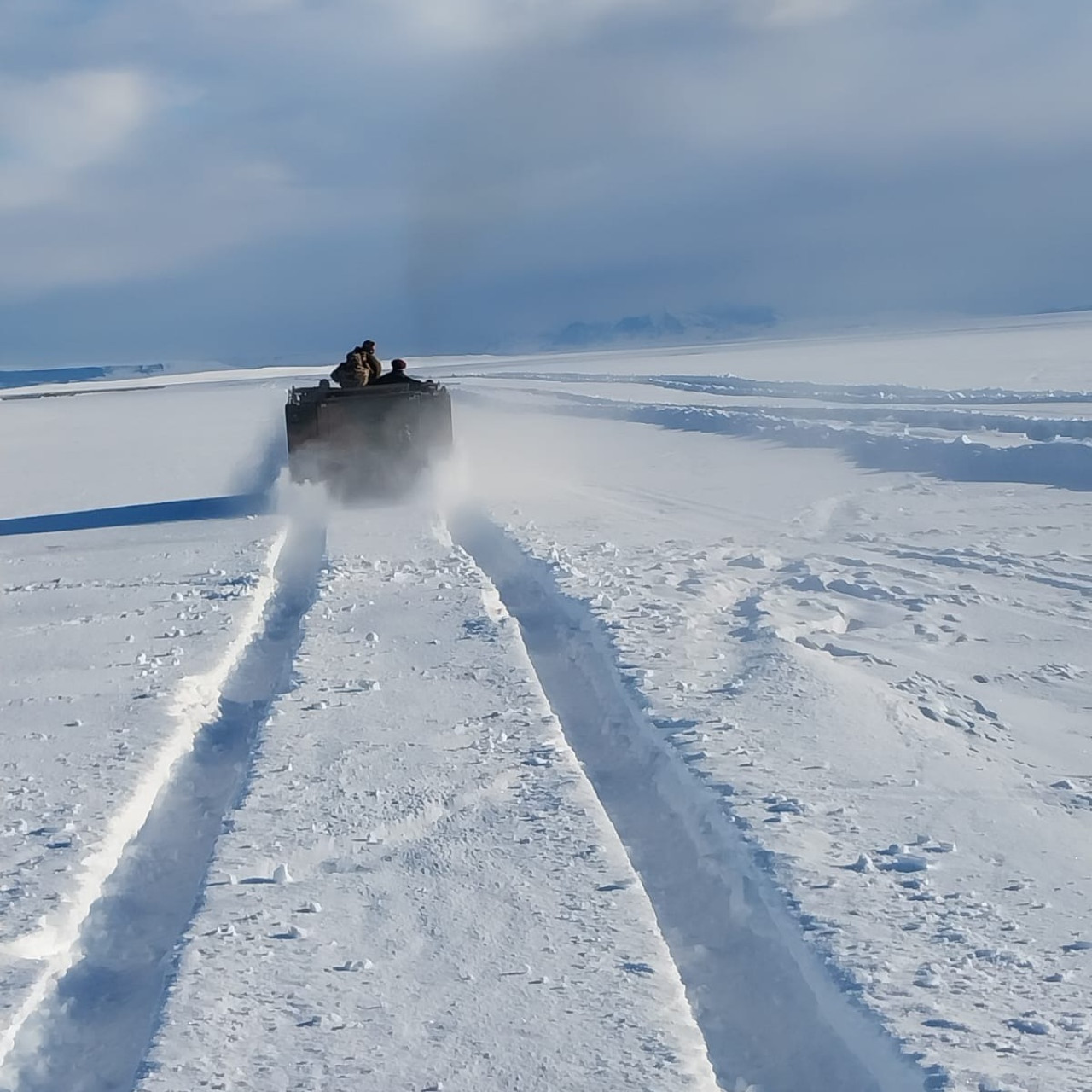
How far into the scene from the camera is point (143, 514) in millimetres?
16109

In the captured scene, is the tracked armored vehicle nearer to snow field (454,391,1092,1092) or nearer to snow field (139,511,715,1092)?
snow field (454,391,1092,1092)

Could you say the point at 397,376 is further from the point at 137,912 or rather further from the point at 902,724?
the point at 137,912

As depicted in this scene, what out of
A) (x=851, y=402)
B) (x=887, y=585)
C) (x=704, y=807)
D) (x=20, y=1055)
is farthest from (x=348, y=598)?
(x=851, y=402)

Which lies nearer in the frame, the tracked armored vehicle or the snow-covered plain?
the snow-covered plain

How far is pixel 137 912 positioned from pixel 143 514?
40.3 feet

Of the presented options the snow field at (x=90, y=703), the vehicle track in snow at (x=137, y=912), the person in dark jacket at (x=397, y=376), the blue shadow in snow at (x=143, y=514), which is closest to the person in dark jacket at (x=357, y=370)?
the person in dark jacket at (x=397, y=376)

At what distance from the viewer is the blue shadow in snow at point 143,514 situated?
50.3 ft

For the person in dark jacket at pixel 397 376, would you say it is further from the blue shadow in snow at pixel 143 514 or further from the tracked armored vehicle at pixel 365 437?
the blue shadow in snow at pixel 143 514

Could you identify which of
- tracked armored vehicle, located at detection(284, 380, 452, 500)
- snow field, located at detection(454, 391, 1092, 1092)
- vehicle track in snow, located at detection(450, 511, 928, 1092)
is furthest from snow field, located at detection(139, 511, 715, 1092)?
tracked armored vehicle, located at detection(284, 380, 452, 500)

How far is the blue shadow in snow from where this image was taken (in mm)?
15328

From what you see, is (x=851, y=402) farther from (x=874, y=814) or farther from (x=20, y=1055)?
(x=20, y=1055)

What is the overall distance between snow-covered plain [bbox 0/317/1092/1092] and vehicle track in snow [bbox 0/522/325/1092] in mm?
16

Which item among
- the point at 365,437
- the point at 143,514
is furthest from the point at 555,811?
the point at 143,514

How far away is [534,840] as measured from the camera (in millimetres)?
4816
